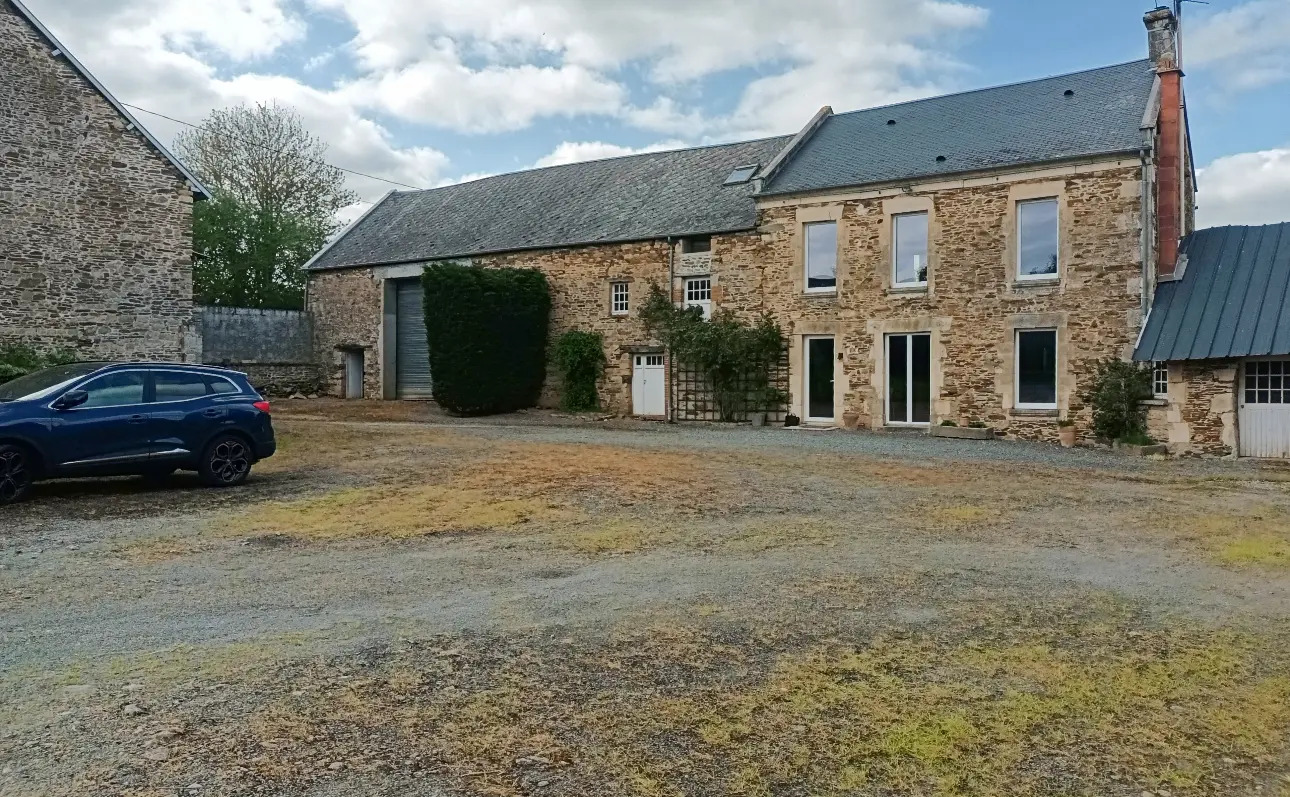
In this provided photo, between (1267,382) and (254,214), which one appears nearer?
(1267,382)

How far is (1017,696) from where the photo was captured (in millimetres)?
4668

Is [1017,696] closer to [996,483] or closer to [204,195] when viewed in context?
[996,483]

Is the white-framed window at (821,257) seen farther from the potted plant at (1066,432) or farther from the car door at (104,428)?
the car door at (104,428)

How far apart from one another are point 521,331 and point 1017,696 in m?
22.4

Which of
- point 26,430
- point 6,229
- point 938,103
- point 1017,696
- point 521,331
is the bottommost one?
point 1017,696

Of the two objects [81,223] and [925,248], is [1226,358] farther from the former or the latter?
[81,223]

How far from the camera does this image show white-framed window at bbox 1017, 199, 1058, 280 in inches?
770

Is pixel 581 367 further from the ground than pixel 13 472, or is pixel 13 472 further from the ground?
pixel 581 367

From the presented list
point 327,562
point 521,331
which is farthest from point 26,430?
point 521,331

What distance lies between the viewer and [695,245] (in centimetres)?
2470

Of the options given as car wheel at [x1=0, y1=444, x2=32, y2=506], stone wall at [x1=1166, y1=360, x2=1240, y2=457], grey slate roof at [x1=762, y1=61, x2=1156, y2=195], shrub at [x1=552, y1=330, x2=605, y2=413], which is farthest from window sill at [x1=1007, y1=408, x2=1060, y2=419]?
car wheel at [x1=0, y1=444, x2=32, y2=506]

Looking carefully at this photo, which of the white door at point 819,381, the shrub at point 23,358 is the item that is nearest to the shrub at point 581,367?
the white door at point 819,381

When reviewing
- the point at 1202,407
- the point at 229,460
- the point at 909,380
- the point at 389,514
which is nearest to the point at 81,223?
the point at 229,460

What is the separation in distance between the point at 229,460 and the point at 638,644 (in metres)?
8.40
